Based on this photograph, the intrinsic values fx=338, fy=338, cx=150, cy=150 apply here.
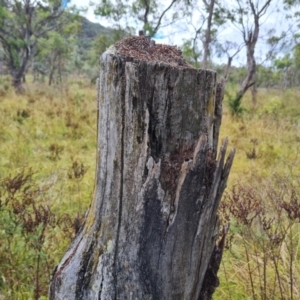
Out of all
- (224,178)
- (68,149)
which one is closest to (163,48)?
(224,178)

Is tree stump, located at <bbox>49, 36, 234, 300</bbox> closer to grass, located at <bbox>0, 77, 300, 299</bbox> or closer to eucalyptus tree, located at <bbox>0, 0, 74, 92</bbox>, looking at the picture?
grass, located at <bbox>0, 77, 300, 299</bbox>

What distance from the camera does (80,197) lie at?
3381 mm

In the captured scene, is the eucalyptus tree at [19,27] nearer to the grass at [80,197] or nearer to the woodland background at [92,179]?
the woodland background at [92,179]

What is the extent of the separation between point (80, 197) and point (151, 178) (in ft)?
8.41

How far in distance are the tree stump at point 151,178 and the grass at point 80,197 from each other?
0.61 metres

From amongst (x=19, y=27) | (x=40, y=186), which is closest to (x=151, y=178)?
(x=40, y=186)

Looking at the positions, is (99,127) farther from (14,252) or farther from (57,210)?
(57,210)

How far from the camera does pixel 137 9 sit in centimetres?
1380

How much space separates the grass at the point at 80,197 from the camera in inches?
74.2

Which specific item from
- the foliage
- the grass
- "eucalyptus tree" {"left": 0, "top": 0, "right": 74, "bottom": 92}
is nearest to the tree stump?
the foliage

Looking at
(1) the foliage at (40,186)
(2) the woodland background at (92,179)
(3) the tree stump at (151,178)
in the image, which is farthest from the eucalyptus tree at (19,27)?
(3) the tree stump at (151,178)

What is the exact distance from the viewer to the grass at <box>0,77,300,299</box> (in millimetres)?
1884

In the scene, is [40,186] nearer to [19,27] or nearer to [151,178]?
[151,178]

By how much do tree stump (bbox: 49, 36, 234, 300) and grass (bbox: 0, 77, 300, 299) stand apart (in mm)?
614
